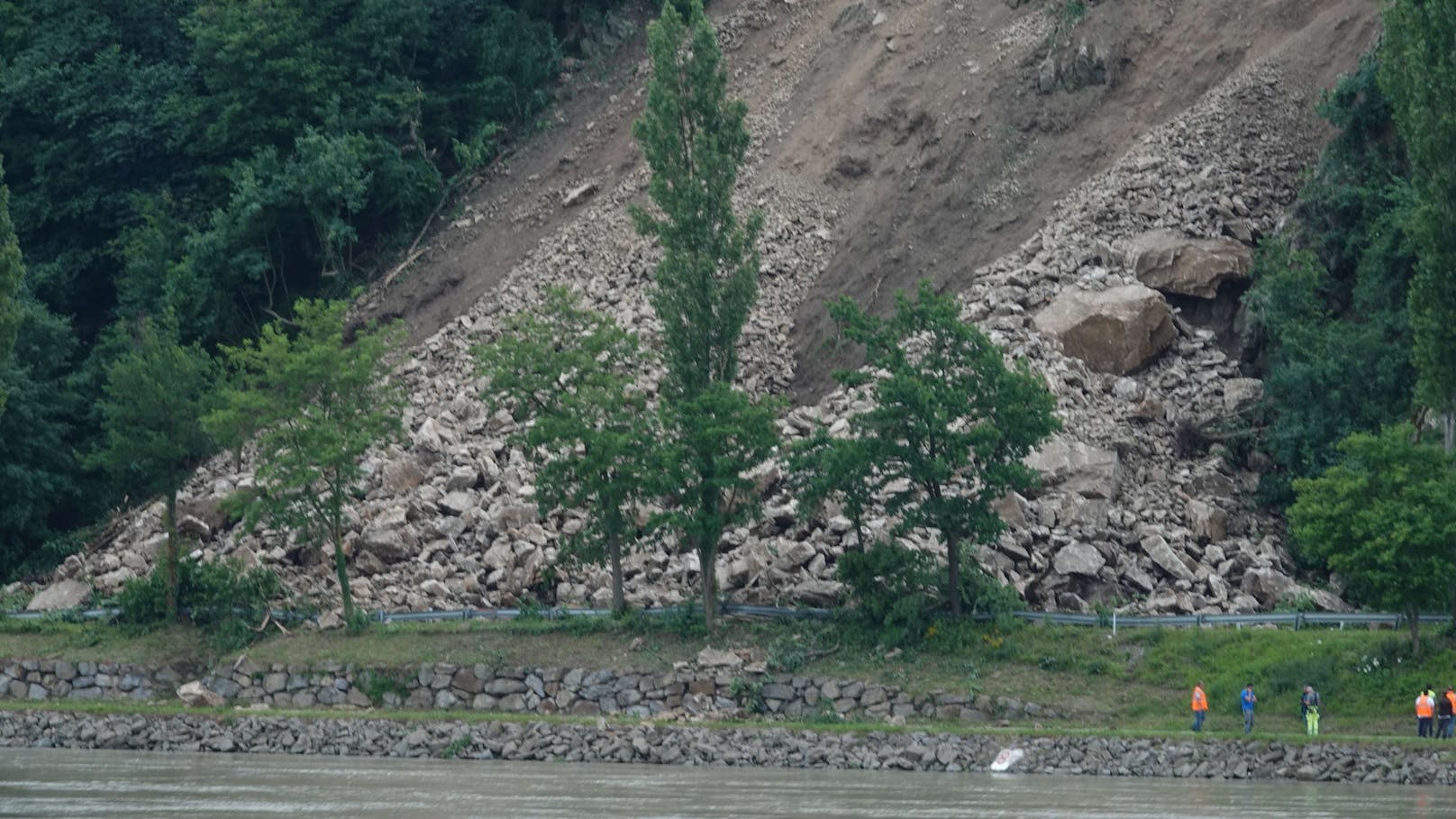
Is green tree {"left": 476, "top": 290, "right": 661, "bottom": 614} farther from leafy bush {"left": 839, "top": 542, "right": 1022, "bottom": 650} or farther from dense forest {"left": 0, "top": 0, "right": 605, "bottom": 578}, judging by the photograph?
dense forest {"left": 0, "top": 0, "right": 605, "bottom": 578}

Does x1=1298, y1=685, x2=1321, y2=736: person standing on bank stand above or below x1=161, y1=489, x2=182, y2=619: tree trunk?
below

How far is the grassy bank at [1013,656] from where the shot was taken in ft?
114

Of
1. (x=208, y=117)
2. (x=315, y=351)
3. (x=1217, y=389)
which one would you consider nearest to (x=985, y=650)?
(x=1217, y=389)

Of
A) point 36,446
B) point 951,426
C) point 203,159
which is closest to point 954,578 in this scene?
point 951,426

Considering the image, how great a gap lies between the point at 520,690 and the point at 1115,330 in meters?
16.5

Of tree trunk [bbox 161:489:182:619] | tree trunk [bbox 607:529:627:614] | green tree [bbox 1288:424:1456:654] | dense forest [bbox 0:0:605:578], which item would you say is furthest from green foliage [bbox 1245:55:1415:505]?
dense forest [bbox 0:0:605:578]

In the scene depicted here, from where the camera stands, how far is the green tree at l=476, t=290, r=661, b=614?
41.5m

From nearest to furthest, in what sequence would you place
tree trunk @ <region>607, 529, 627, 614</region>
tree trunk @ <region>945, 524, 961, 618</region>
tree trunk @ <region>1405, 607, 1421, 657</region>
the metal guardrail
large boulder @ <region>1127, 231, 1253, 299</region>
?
tree trunk @ <region>1405, 607, 1421, 657</region>, the metal guardrail, tree trunk @ <region>945, 524, 961, 618</region>, tree trunk @ <region>607, 529, 627, 614</region>, large boulder @ <region>1127, 231, 1253, 299</region>

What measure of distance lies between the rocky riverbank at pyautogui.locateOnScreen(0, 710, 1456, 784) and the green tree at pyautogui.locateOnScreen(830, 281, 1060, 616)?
580cm

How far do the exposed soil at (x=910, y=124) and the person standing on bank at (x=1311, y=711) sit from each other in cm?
1760

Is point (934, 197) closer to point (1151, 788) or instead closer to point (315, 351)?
point (315, 351)

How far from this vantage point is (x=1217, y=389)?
4522 cm

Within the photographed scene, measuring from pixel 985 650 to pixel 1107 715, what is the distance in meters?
3.31

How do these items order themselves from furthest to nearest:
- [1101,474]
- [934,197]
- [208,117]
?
1. [208,117]
2. [934,197]
3. [1101,474]
